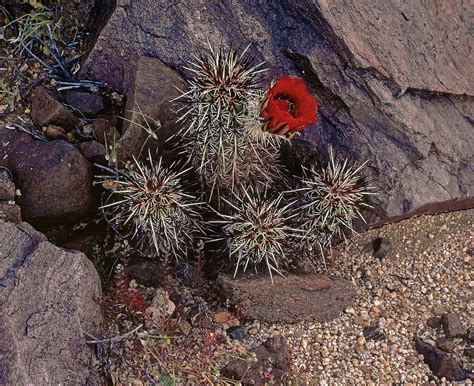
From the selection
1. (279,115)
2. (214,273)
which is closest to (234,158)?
(279,115)

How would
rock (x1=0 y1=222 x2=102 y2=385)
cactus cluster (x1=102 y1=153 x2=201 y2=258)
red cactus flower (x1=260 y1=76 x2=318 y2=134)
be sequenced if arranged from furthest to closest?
cactus cluster (x1=102 y1=153 x2=201 y2=258) → red cactus flower (x1=260 y1=76 x2=318 y2=134) → rock (x1=0 y1=222 x2=102 y2=385)

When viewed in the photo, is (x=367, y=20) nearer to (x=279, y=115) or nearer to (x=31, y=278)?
(x=279, y=115)

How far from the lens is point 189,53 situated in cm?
394

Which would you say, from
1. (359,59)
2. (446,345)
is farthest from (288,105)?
(446,345)

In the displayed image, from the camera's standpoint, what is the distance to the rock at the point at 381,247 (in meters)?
4.07

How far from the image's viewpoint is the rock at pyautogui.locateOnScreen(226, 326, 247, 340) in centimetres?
356

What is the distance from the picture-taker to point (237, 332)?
3.57 metres

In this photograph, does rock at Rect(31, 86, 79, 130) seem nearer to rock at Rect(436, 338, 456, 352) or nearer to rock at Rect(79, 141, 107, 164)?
rock at Rect(79, 141, 107, 164)

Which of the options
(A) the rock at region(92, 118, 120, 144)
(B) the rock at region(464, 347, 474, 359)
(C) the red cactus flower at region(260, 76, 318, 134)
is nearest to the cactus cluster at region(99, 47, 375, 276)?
(C) the red cactus flower at region(260, 76, 318, 134)

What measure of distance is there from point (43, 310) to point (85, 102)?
143cm

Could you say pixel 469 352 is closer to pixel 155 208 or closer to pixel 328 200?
pixel 328 200

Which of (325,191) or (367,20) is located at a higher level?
(367,20)

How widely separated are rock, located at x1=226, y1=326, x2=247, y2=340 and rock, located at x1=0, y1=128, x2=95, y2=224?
101 centimetres

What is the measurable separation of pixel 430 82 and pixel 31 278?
2454 millimetres
